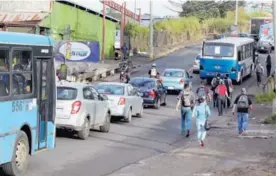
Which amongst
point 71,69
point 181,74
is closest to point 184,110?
point 181,74

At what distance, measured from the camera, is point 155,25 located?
254 ft

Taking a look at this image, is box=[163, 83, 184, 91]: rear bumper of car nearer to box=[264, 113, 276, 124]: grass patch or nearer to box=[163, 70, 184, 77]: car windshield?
box=[163, 70, 184, 77]: car windshield

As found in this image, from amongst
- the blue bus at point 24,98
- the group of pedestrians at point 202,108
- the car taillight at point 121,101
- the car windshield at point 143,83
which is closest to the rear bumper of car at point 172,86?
the car windshield at point 143,83

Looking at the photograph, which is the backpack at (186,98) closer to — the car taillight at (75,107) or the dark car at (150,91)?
the car taillight at (75,107)

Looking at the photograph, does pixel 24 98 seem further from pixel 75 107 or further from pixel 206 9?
pixel 206 9

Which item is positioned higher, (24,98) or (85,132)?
(24,98)

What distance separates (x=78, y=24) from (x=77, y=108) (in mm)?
33380

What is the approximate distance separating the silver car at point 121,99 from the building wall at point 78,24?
18.8m

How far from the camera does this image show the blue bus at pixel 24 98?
12.5 meters

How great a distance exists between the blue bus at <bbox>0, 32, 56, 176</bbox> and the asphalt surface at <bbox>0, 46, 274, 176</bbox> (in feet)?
2.29

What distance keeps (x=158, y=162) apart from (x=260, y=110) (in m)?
16.1

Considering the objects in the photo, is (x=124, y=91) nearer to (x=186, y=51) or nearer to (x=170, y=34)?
(x=186, y=51)

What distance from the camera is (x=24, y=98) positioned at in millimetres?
13266

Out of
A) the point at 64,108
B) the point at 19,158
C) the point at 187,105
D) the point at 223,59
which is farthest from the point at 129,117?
the point at 223,59
